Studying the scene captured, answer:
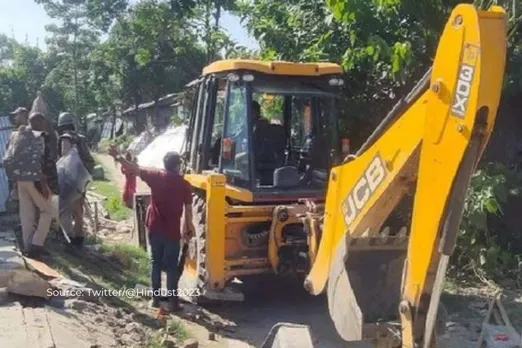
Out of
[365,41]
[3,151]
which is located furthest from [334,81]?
[3,151]

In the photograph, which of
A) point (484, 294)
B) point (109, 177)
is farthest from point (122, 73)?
point (484, 294)

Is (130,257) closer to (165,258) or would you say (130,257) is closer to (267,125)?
(165,258)

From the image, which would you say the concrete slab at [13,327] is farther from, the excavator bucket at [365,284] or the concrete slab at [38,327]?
the excavator bucket at [365,284]

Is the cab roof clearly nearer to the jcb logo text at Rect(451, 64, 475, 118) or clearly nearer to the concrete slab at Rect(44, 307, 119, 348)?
the concrete slab at Rect(44, 307, 119, 348)

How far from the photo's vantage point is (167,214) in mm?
7551

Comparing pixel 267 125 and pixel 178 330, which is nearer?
pixel 178 330

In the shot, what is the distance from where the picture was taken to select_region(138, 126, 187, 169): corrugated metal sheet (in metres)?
10.9

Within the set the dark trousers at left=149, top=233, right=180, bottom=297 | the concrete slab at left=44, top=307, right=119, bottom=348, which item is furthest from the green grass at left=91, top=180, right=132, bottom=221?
the concrete slab at left=44, top=307, right=119, bottom=348

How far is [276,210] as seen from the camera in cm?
737

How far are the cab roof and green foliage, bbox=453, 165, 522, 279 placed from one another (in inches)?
91.1

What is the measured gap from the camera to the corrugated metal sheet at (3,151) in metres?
10.1

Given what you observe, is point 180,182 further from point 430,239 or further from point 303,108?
point 430,239

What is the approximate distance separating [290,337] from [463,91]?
206 centimetres

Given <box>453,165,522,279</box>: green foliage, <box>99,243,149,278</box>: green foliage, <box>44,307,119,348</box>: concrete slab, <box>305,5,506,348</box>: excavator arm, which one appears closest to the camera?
<box>305,5,506,348</box>: excavator arm
